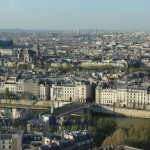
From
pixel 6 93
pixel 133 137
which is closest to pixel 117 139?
pixel 133 137

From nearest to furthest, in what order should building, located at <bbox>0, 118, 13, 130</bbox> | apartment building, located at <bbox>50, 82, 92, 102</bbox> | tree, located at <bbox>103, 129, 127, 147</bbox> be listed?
tree, located at <bbox>103, 129, 127, 147</bbox> → building, located at <bbox>0, 118, 13, 130</bbox> → apartment building, located at <bbox>50, 82, 92, 102</bbox>

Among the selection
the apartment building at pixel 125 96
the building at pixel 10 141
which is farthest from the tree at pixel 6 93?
the building at pixel 10 141

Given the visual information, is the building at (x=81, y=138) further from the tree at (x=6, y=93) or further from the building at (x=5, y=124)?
the tree at (x=6, y=93)

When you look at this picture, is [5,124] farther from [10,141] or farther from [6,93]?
[6,93]

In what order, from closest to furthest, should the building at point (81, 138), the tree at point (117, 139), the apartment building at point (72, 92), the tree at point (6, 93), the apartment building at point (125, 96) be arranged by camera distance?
1. the tree at point (117, 139)
2. the building at point (81, 138)
3. the apartment building at point (125, 96)
4. the apartment building at point (72, 92)
5. the tree at point (6, 93)

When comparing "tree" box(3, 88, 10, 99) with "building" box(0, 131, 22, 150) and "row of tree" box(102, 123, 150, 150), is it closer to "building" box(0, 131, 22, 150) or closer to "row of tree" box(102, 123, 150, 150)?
"row of tree" box(102, 123, 150, 150)

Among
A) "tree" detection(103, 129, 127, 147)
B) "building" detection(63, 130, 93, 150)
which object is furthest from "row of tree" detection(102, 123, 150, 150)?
"building" detection(63, 130, 93, 150)

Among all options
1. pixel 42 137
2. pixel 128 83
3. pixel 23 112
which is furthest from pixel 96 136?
pixel 128 83

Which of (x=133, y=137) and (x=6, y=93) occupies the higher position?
(x=133, y=137)
